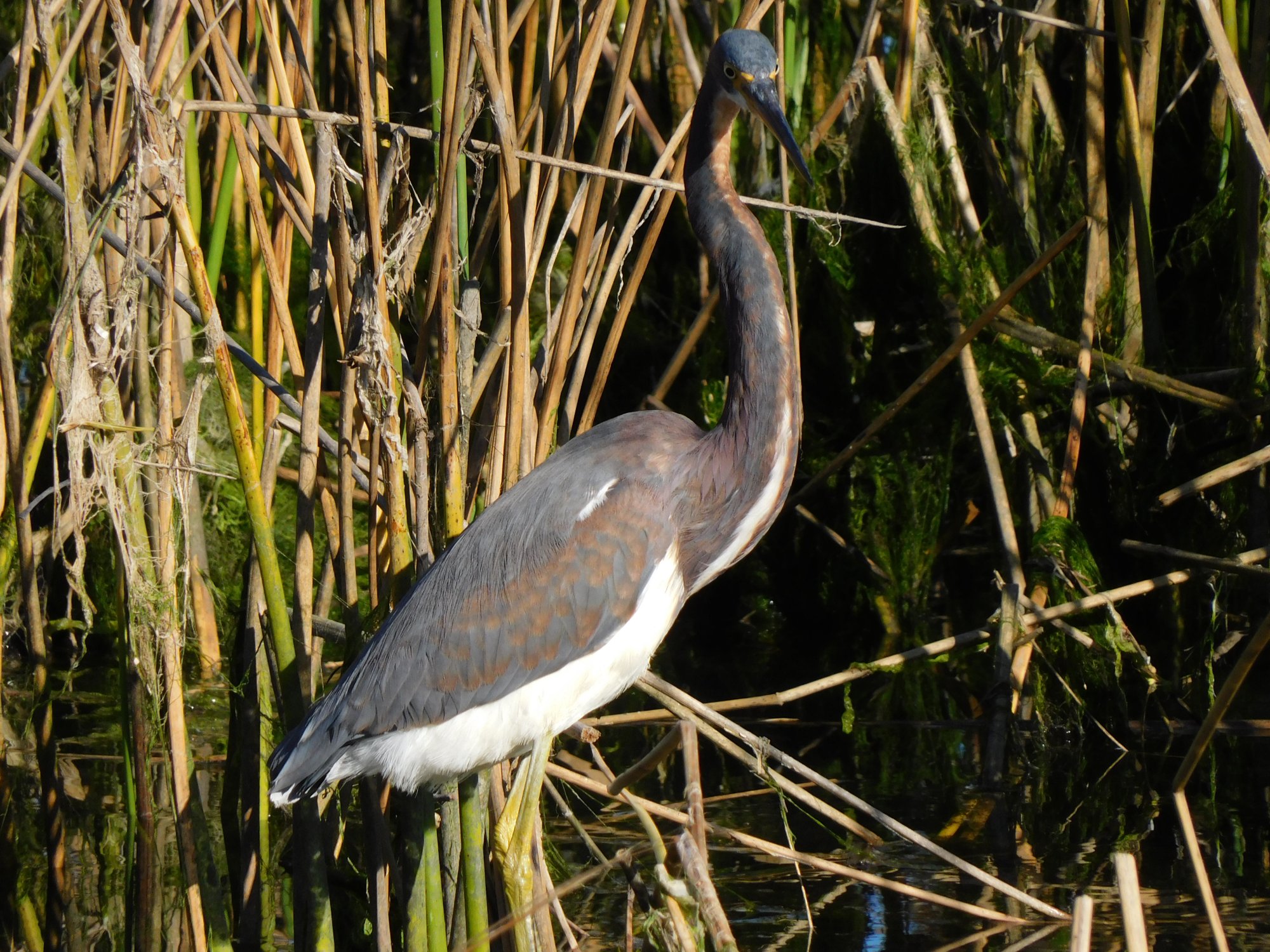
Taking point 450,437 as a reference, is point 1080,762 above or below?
below

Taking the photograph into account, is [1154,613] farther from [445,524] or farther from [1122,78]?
[445,524]

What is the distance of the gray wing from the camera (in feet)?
10.6

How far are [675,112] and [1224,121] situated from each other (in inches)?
95.2

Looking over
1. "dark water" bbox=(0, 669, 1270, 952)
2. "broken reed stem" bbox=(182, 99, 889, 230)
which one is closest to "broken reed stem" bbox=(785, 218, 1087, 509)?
"broken reed stem" bbox=(182, 99, 889, 230)

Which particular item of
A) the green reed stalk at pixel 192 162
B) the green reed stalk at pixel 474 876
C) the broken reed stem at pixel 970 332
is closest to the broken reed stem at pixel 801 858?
the green reed stalk at pixel 474 876

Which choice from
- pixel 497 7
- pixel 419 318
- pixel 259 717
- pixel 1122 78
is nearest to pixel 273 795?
pixel 259 717

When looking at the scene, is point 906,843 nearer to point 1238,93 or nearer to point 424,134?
point 1238,93

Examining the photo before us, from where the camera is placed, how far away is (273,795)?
2.89 metres

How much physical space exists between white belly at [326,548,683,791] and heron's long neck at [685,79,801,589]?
0.71 ft

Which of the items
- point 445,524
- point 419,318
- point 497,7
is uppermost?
point 497,7

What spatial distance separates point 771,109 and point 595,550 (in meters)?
1.17

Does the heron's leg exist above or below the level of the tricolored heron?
below

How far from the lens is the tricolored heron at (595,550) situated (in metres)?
3.21

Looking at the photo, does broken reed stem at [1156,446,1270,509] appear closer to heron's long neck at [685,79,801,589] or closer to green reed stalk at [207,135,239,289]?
heron's long neck at [685,79,801,589]
